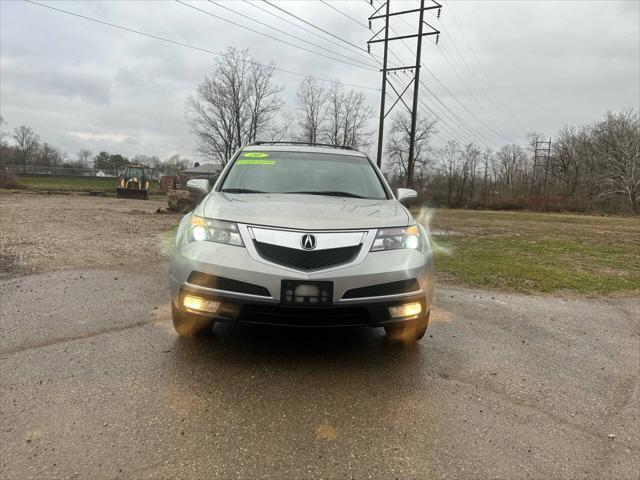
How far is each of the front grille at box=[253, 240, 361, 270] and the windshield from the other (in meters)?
1.07

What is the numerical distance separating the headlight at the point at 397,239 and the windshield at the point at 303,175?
0.89m

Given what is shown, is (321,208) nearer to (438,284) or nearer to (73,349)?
(73,349)

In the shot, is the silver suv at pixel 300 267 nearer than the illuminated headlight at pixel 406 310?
Yes

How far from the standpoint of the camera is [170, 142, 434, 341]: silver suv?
9.49ft

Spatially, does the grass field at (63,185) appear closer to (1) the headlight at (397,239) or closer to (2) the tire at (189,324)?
(2) the tire at (189,324)

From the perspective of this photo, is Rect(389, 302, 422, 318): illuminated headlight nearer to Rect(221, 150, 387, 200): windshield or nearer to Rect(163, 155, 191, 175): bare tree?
Rect(221, 150, 387, 200): windshield

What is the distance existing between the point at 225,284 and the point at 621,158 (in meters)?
55.9

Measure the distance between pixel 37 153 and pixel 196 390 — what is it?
380ft

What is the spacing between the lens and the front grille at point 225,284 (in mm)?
2895

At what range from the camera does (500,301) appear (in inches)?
224

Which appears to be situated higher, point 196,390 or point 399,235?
point 399,235

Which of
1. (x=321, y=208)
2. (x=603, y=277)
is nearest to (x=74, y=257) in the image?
(x=321, y=208)

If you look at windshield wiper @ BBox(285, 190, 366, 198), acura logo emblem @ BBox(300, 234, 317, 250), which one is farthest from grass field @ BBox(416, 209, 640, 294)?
acura logo emblem @ BBox(300, 234, 317, 250)

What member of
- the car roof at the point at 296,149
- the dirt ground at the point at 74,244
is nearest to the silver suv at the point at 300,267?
the car roof at the point at 296,149
